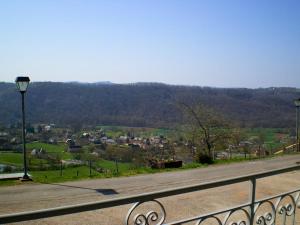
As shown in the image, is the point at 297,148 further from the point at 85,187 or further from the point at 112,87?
the point at 112,87

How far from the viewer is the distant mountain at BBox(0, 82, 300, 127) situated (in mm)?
62062

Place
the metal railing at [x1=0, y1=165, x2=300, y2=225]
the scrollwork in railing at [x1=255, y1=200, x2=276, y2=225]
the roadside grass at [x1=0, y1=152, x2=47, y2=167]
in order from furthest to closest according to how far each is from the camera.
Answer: the roadside grass at [x1=0, y1=152, x2=47, y2=167]
the scrollwork in railing at [x1=255, y1=200, x2=276, y2=225]
the metal railing at [x1=0, y1=165, x2=300, y2=225]

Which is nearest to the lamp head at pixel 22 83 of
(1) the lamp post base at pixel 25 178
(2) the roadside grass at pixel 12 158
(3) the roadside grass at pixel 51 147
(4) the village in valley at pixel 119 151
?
(1) the lamp post base at pixel 25 178

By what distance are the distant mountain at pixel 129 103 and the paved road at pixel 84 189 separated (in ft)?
146

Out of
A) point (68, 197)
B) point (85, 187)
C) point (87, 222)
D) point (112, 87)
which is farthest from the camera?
point (112, 87)

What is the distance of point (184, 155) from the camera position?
25188 mm

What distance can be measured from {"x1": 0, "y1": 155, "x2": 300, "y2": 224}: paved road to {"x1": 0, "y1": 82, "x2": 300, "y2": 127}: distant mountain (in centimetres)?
4442

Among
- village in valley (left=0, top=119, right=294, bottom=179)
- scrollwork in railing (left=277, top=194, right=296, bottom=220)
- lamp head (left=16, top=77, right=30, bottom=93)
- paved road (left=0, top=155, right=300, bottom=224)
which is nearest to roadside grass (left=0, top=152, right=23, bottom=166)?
village in valley (left=0, top=119, right=294, bottom=179)

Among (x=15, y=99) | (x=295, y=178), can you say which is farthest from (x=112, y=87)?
(x=295, y=178)

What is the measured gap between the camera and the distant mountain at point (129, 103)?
62062mm

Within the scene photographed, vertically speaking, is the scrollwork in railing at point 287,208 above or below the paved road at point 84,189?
above

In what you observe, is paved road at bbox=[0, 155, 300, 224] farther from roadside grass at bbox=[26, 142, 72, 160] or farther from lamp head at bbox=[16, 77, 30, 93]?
roadside grass at bbox=[26, 142, 72, 160]

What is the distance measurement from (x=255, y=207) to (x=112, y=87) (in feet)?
270

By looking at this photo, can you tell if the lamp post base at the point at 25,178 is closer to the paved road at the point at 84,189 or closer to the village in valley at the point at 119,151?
the paved road at the point at 84,189
